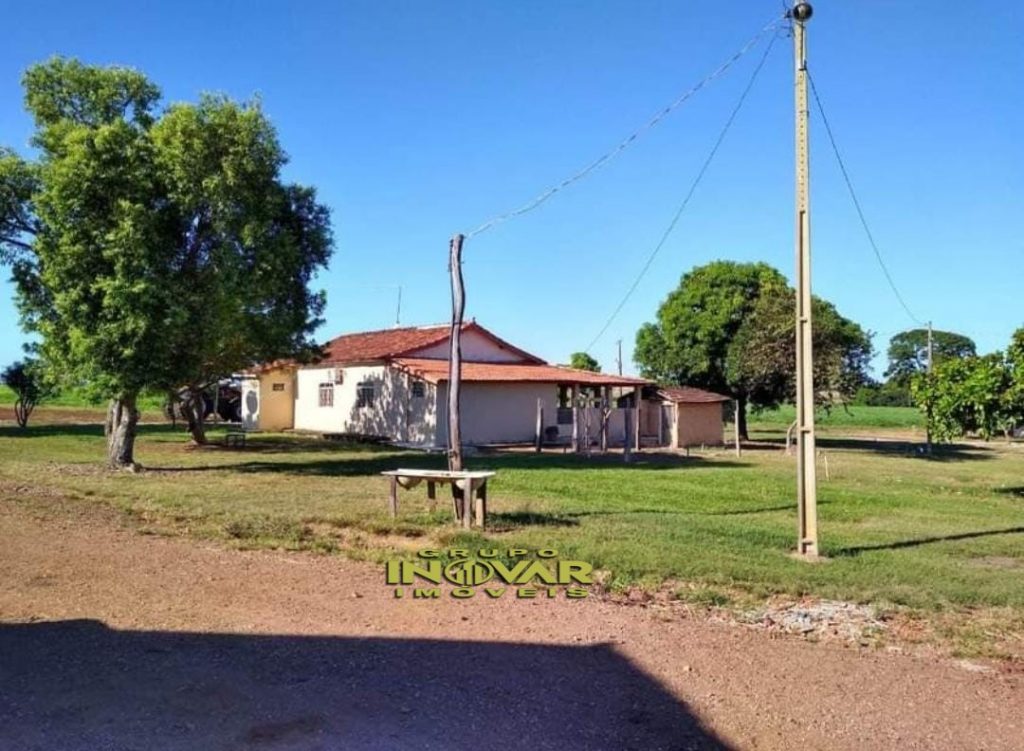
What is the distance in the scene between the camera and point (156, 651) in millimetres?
5141

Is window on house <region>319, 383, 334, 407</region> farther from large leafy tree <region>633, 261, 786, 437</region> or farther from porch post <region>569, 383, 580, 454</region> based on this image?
large leafy tree <region>633, 261, 786, 437</region>

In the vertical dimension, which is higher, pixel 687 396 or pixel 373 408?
pixel 687 396

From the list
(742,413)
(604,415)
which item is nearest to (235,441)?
(604,415)

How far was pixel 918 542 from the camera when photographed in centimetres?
1016

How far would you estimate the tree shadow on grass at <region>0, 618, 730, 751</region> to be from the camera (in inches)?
154

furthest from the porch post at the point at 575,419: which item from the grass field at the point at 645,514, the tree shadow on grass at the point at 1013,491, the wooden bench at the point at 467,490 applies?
the wooden bench at the point at 467,490

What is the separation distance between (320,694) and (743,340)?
31.2 m

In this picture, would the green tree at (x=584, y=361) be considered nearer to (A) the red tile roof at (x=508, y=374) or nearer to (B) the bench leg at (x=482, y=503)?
(A) the red tile roof at (x=508, y=374)

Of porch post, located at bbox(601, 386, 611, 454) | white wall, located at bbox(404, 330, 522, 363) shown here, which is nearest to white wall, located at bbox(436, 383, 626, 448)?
porch post, located at bbox(601, 386, 611, 454)

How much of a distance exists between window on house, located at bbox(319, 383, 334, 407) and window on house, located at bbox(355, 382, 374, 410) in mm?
2083

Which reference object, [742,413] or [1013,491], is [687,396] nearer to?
[742,413]

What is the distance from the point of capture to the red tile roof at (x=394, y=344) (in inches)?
1192

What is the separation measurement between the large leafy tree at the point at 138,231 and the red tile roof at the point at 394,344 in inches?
475

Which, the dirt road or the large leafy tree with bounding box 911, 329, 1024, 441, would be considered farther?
the large leafy tree with bounding box 911, 329, 1024, 441
